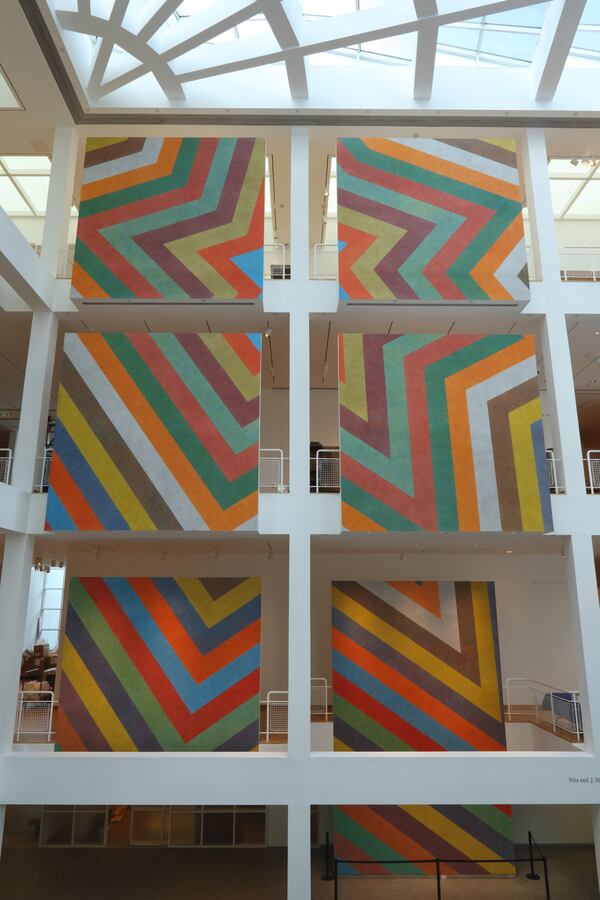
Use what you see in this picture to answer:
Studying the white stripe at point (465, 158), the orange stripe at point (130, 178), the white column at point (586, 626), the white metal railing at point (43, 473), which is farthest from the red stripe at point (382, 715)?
the orange stripe at point (130, 178)

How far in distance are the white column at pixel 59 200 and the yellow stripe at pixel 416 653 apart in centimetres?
627

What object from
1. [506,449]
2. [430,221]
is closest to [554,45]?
A: [430,221]

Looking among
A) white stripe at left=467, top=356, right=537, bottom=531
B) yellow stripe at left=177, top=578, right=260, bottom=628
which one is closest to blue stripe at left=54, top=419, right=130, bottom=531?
yellow stripe at left=177, top=578, right=260, bottom=628

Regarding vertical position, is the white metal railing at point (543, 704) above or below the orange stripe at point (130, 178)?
below

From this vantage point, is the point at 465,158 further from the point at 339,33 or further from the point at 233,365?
the point at 233,365

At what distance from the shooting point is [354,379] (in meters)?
8.09

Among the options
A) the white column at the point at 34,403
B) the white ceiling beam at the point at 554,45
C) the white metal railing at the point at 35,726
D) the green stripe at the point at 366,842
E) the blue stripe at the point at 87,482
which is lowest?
the green stripe at the point at 366,842

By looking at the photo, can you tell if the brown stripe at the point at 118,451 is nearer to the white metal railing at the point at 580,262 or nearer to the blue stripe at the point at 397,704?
the blue stripe at the point at 397,704

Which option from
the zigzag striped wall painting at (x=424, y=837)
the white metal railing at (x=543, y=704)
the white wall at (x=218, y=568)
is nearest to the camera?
the white metal railing at (x=543, y=704)

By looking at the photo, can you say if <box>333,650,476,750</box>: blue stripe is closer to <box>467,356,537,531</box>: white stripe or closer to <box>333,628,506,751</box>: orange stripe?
<box>333,628,506,751</box>: orange stripe

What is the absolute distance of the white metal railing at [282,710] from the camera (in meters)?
8.32

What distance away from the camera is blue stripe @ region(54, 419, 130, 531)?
7699 millimetres

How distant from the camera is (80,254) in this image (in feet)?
27.7

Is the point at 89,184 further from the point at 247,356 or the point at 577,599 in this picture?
the point at 577,599
